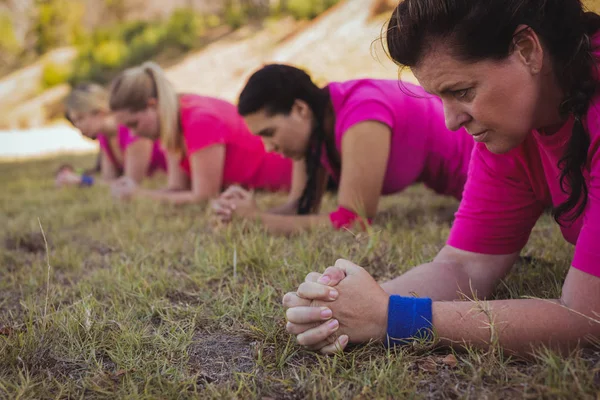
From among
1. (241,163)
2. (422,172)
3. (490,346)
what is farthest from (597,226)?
(241,163)

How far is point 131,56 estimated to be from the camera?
709 inches

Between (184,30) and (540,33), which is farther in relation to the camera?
(184,30)

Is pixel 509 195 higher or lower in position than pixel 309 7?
lower

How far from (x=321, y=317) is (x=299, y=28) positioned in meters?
14.0

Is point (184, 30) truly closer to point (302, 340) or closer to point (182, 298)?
point (182, 298)

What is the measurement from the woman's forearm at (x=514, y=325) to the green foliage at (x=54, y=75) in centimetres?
1810

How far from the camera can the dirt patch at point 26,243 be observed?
2773 mm

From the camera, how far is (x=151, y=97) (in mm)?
3793

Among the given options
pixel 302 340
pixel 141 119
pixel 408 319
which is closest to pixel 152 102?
pixel 141 119

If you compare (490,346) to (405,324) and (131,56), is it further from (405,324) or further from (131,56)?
(131,56)

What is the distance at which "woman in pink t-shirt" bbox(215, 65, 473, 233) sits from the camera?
2.46 m

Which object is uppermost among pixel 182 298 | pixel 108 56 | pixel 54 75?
pixel 108 56

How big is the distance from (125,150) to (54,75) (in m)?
13.9

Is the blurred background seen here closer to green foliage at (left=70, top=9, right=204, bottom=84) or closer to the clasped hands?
green foliage at (left=70, top=9, right=204, bottom=84)
